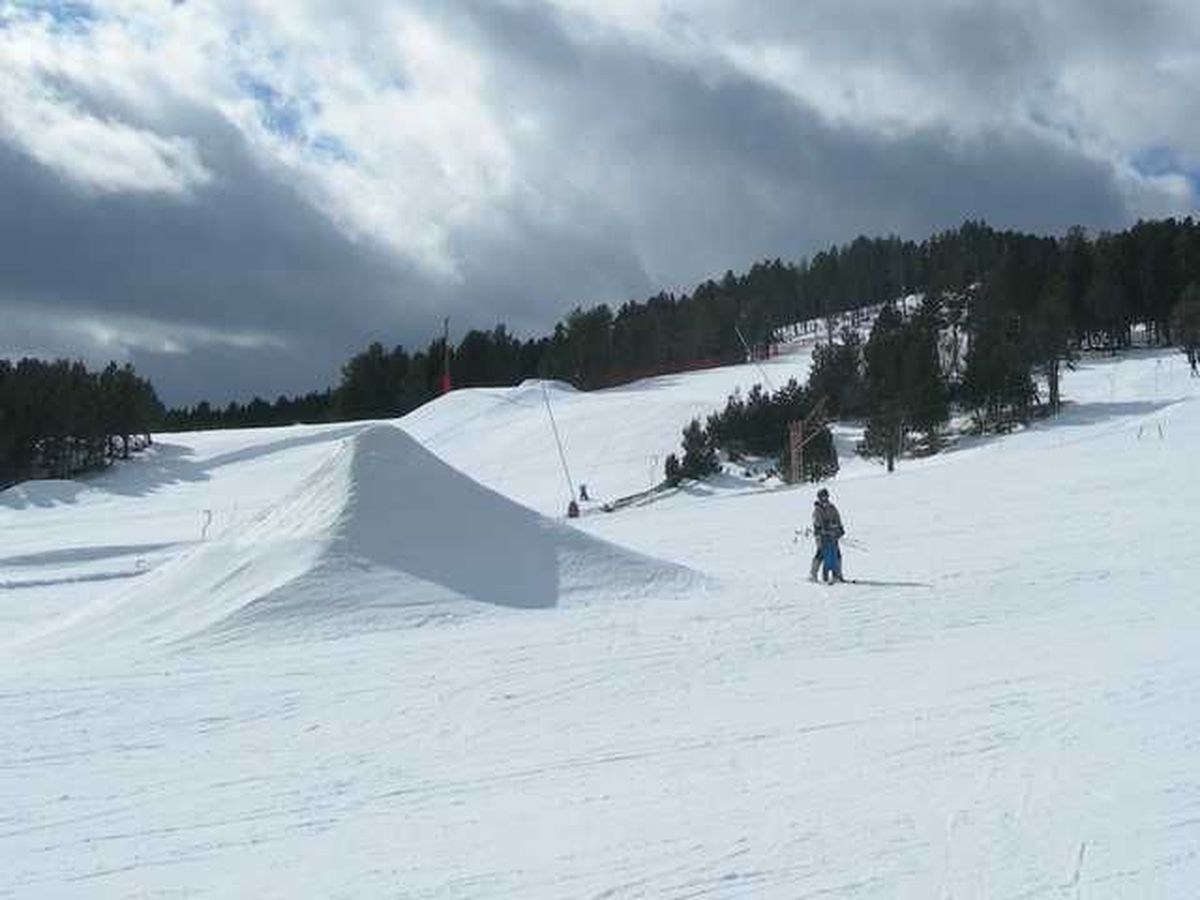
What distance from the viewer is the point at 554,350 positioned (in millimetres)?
97750

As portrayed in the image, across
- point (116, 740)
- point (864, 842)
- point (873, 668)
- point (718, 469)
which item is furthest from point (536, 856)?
point (718, 469)

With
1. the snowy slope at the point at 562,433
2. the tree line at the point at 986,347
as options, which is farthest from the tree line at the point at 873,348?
the snowy slope at the point at 562,433

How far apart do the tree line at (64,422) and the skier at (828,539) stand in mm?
51239

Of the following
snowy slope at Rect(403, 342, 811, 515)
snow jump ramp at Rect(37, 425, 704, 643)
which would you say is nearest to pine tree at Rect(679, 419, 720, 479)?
snowy slope at Rect(403, 342, 811, 515)

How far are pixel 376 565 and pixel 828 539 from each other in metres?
6.84

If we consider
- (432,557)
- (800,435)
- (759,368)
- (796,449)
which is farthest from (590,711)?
(759,368)

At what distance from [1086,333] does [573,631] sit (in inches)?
2870

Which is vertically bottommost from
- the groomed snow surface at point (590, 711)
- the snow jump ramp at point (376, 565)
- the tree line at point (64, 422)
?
the groomed snow surface at point (590, 711)

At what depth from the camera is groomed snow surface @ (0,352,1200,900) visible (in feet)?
18.6

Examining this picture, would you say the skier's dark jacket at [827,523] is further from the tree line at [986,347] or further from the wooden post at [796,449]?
the tree line at [986,347]

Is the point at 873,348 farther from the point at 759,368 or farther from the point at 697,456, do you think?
the point at 759,368

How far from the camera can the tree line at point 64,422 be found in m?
58.0

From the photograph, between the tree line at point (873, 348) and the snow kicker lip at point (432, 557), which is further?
the tree line at point (873, 348)

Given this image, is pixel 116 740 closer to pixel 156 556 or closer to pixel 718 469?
pixel 156 556
